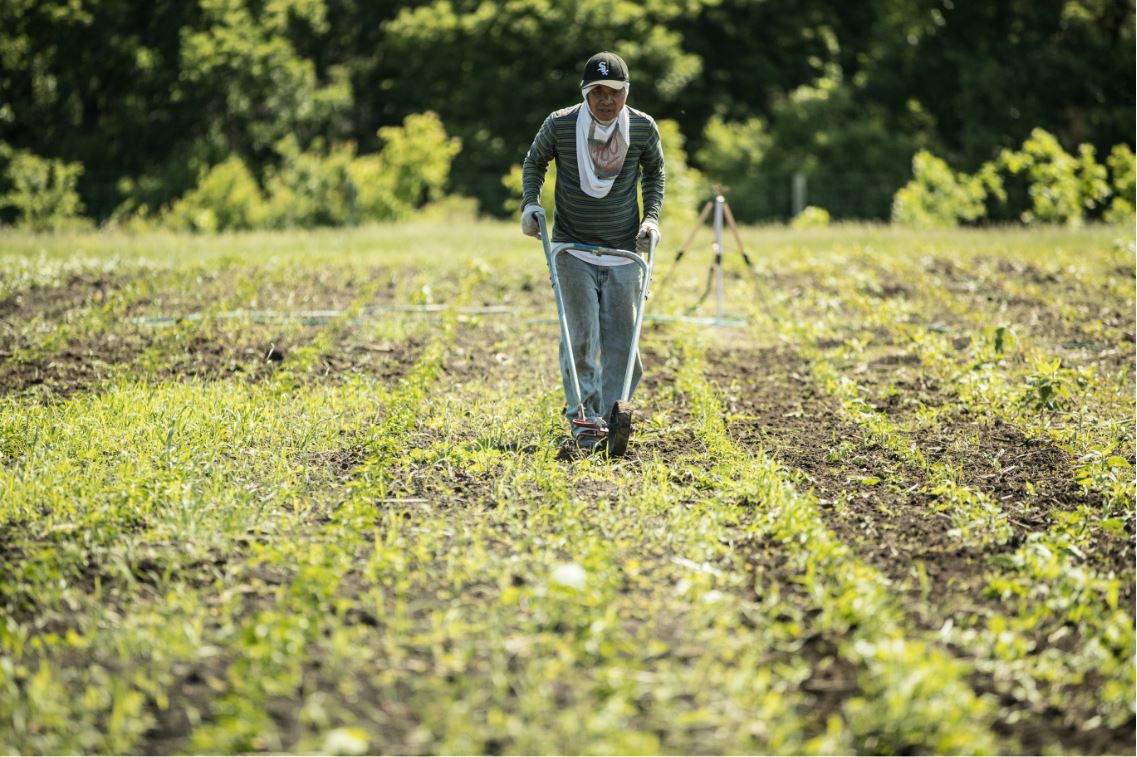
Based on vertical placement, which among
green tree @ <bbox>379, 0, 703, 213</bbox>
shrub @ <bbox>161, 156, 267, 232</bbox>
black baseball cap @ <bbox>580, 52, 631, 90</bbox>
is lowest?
shrub @ <bbox>161, 156, 267, 232</bbox>

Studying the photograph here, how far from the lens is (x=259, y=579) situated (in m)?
4.84

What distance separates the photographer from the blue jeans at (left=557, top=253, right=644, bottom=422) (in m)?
7.11

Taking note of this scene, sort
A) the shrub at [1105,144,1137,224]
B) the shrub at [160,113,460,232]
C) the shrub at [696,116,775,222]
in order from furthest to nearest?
the shrub at [696,116,775,222] < the shrub at [160,113,460,232] < the shrub at [1105,144,1137,224]

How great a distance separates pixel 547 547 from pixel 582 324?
2142 mm

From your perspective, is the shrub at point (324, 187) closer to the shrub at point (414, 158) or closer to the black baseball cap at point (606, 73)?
the shrub at point (414, 158)

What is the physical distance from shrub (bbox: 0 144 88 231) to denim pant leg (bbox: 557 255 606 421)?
18.6 m

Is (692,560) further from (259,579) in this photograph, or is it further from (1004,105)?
(1004,105)

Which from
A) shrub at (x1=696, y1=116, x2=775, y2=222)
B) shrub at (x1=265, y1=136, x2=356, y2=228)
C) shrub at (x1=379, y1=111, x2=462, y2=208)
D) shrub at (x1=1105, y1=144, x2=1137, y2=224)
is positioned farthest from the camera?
shrub at (x1=696, y1=116, x2=775, y2=222)

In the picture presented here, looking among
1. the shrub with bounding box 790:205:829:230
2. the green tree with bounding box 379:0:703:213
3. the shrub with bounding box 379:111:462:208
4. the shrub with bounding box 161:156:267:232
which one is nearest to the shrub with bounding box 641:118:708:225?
the shrub with bounding box 790:205:829:230

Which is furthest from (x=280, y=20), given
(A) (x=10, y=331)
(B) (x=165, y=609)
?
(B) (x=165, y=609)

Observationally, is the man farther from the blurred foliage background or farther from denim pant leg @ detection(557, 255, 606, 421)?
the blurred foliage background

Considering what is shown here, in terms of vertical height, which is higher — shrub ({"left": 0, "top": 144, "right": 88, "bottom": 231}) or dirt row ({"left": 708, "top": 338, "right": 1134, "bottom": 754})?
shrub ({"left": 0, "top": 144, "right": 88, "bottom": 231})

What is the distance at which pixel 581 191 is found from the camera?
7074 millimetres

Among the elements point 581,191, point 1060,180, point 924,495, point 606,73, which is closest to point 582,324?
point 581,191
